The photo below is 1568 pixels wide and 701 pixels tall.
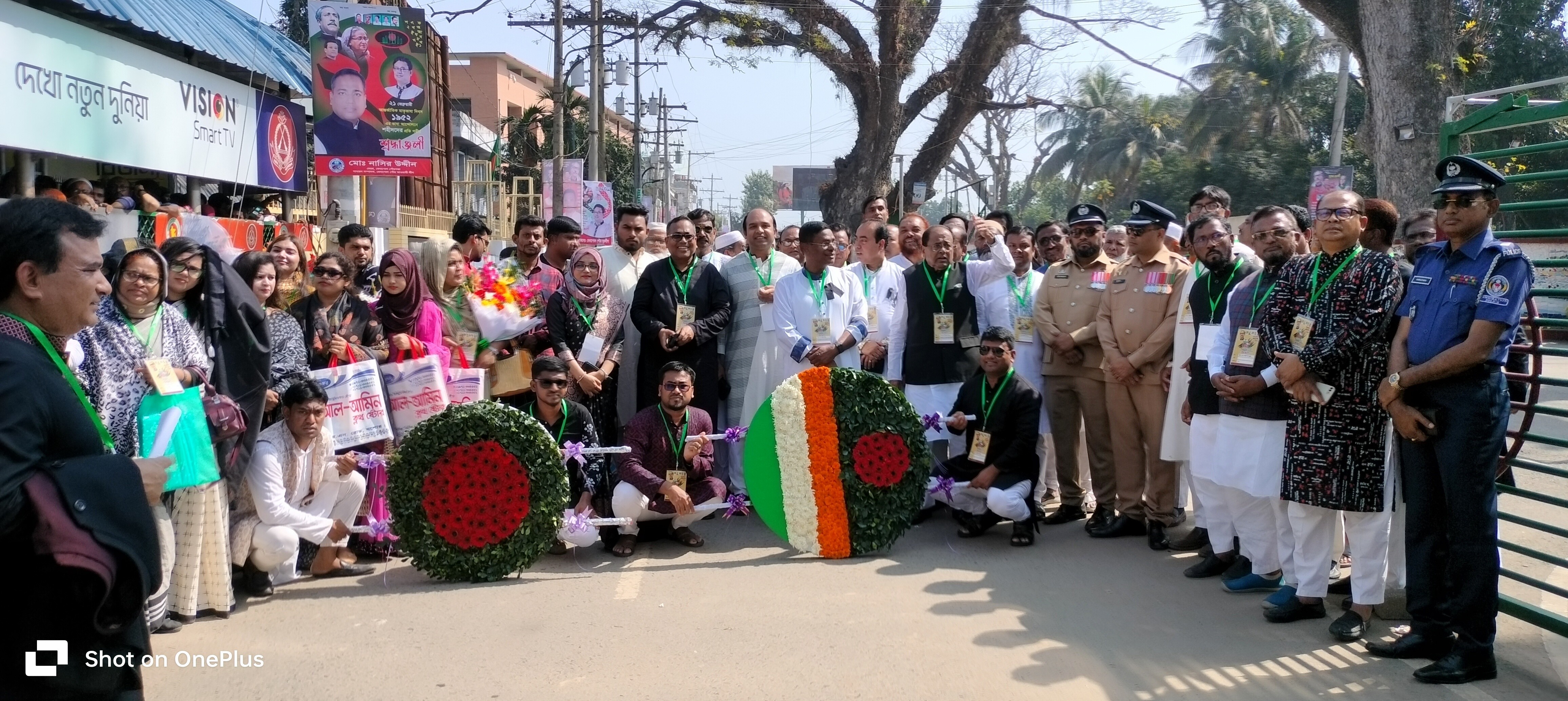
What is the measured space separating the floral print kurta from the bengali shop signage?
8564mm

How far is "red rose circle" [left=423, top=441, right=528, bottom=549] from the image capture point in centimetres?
569

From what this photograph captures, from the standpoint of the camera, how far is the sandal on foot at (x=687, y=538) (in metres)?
6.54

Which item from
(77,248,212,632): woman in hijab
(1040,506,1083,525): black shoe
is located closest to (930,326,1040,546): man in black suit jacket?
(1040,506,1083,525): black shoe

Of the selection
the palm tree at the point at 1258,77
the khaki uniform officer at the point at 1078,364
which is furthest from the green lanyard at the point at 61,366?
the palm tree at the point at 1258,77

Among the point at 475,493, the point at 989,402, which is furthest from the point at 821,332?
the point at 475,493

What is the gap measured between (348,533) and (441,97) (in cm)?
1970

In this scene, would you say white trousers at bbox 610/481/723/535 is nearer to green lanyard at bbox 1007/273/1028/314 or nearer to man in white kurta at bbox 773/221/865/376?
man in white kurta at bbox 773/221/865/376

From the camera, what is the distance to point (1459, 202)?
4.21 meters

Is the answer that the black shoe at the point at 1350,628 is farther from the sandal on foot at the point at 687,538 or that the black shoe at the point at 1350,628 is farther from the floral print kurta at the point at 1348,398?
the sandal on foot at the point at 687,538

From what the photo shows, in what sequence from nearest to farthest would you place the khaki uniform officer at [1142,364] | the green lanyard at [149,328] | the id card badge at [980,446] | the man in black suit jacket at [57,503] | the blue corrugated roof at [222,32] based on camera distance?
the man in black suit jacket at [57,503] → the green lanyard at [149,328] → the khaki uniform officer at [1142,364] → the id card badge at [980,446] → the blue corrugated roof at [222,32]

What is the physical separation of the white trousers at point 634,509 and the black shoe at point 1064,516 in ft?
7.36

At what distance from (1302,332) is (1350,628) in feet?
4.18

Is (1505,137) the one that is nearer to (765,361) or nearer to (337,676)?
(765,361)

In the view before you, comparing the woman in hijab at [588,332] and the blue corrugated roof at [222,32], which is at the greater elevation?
the blue corrugated roof at [222,32]
